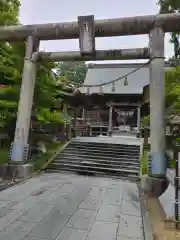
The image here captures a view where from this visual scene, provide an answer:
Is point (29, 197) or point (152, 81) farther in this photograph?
point (152, 81)

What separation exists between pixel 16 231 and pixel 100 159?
249 inches

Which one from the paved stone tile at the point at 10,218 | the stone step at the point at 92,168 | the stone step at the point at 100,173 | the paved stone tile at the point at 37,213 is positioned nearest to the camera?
the paved stone tile at the point at 10,218

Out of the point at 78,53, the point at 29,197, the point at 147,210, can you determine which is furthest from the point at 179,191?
the point at 78,53

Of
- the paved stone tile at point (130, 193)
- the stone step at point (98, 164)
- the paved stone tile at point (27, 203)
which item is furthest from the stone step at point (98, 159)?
the paved stone tile at point (27, 203)

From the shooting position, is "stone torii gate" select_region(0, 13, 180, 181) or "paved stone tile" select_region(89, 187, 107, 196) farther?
"stone torii gate" select_region(0, 13, 180, 181)

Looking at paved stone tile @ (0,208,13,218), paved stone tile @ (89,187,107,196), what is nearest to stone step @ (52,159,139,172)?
paved stone tile @ (89,187,107,196)

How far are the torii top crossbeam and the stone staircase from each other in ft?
16.0

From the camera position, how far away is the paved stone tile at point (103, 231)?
3254 mm

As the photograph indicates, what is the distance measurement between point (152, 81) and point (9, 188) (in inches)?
199

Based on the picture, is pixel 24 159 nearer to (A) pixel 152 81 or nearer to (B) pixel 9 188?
(B) pixel 9 188

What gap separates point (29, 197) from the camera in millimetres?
5090

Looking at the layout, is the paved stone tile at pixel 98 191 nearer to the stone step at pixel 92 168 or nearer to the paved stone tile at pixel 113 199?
the paved stone tile at pixel 113 199

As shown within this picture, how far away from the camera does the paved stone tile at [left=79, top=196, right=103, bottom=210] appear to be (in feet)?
15.1

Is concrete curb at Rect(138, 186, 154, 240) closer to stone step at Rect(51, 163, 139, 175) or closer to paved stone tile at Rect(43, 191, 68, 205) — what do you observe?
paved stone tile at Rect(43, 191, 68, 205)
